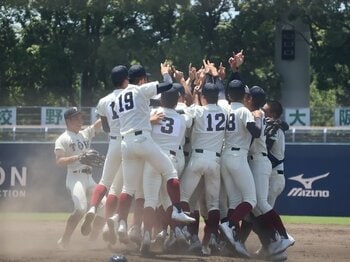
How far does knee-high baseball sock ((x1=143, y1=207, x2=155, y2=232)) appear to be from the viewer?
11.3 meters

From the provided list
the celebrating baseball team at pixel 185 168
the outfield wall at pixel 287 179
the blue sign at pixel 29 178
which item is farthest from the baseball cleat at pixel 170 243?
the blue sign at pixel 29 178

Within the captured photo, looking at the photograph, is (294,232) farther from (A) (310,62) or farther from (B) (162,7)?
(A) (310,62)

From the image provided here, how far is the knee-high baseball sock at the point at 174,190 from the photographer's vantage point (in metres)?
11.2

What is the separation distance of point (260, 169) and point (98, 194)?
2.11 meters

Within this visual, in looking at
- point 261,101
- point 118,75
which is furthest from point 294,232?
point 118,75

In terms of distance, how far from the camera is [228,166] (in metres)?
11.8

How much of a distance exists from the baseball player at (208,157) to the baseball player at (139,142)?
50 cm

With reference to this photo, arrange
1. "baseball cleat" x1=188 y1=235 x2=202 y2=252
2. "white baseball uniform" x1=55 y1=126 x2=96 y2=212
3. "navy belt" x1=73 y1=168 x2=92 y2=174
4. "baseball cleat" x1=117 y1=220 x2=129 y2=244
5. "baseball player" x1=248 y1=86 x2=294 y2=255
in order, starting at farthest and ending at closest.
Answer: "navy belt" x1=73 y1=168 x2=92 y2=174
"white baseball uniform" x1=55 y1=126 x2=96 y2=212
"baseball player" x1=248 y1=86 x2=294 y2=255
"baseball cleat" x1=188 y1=235 x2=202 y2=252
"baseball cleat" x1=117 y1=220 x2=129 y2=244

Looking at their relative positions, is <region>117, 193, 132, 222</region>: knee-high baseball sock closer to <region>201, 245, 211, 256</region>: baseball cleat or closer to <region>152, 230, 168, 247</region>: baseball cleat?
<region>152, 230, 168, 247</region>: baseball cleat

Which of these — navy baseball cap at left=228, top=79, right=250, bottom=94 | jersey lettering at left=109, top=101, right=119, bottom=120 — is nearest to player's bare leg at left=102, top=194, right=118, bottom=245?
jersey lettering at left=109, top=101, right=119, bottom=120

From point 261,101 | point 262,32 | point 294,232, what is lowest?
point 294,232

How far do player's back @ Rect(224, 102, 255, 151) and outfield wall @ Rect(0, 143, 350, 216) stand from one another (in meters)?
9.11

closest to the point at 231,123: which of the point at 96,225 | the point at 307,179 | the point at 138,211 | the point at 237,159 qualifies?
the point at 237,159

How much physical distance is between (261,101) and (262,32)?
71.7ft
